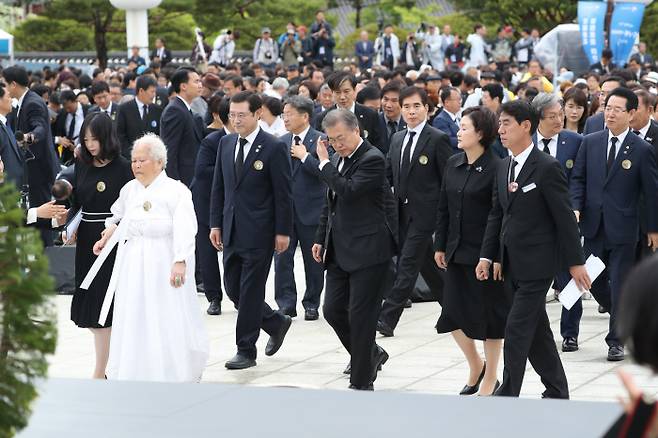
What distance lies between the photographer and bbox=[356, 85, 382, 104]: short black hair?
1224 centimetres

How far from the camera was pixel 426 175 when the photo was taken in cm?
970

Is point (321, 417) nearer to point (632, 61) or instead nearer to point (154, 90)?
point (154, 90)

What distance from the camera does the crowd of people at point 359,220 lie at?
23.8 ft

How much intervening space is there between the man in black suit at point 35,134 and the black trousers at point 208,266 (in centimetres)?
196

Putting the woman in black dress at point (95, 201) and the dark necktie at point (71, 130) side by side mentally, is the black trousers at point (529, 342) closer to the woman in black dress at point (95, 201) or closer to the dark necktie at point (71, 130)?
the woman in black dress at point (95, 201)

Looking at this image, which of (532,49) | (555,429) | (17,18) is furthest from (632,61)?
(17,18)

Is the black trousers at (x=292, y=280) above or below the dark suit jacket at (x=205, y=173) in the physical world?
below

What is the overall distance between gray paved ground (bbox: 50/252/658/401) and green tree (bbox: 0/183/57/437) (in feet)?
14.2

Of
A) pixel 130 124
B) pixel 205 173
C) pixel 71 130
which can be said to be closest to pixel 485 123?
pixel 205 173

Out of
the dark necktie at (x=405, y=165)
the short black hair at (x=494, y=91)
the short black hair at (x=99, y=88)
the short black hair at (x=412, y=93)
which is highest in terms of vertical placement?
the short black hair at (x=412, y=93)

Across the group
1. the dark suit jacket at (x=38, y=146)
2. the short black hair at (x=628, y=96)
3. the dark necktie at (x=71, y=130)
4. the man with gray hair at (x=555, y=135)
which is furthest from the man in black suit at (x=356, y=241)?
the dark necktie at (x=71, y=130)

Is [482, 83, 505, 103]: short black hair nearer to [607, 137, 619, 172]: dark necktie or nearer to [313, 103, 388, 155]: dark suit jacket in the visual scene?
[313, 103, 388, 155]: dark suit jacket

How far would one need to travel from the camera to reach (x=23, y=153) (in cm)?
1189

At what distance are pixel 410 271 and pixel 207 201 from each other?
100 inches
